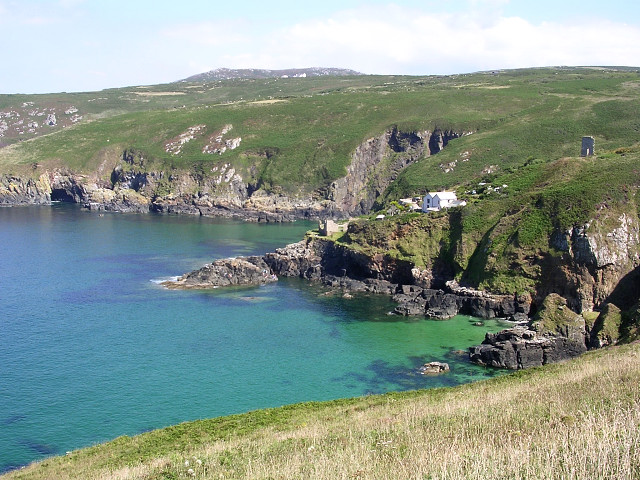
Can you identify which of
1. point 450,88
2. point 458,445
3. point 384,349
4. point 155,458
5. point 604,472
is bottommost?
point 384,349

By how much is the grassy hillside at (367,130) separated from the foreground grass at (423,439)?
85454mm

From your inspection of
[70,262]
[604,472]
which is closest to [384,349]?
[604,472]

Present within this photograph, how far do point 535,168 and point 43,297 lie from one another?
60620 millimetres

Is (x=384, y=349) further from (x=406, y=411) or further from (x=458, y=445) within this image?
(x=458, y=445)

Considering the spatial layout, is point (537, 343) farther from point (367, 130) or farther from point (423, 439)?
point (367, 130)

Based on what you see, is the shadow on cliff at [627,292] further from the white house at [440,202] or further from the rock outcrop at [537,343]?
the white house at [440,202]

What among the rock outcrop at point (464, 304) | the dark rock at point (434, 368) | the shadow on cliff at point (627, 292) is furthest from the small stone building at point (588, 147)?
the dark rock at point (434, 368)

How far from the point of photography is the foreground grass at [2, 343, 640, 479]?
498 inches

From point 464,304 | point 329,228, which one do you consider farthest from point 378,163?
point 464,304

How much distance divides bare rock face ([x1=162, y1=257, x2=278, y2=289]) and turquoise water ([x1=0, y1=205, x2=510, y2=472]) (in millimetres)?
2369

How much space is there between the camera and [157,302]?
67.7 meters

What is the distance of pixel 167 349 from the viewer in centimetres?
5250

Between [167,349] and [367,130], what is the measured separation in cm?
11151

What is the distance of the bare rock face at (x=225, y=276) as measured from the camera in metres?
74.7
